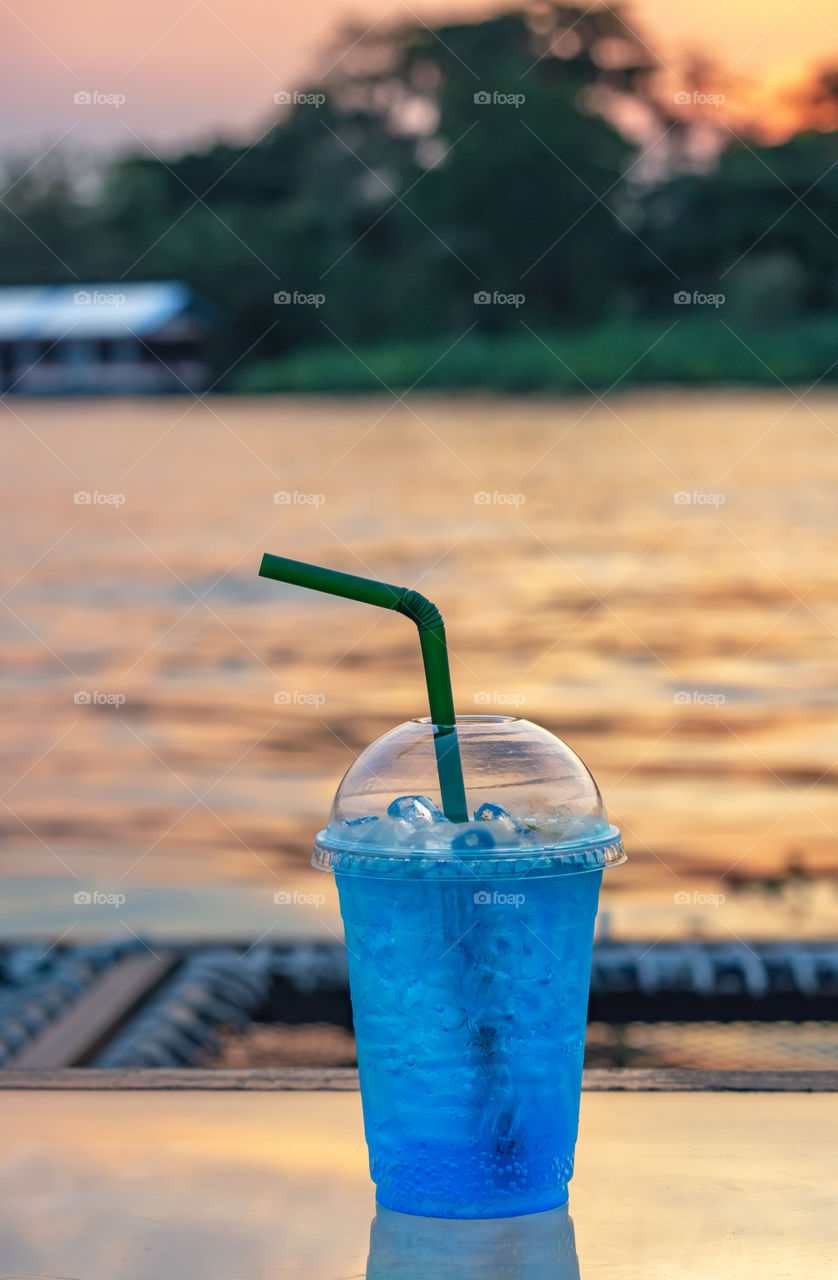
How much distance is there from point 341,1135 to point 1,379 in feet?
149

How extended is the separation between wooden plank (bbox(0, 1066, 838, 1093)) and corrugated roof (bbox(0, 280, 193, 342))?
40106mm

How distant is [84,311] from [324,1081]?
156 feet

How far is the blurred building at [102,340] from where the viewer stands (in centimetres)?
4212

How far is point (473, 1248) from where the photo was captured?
1.49 m

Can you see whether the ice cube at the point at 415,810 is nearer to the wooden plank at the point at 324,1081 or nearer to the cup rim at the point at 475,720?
the cup rim at the point at 475,720

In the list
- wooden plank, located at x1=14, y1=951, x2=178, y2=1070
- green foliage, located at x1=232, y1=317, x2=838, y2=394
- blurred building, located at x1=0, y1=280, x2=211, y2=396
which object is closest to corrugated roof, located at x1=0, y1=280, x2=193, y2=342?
blurred building, located at x1=0, y1=280, x2=211, y2=396

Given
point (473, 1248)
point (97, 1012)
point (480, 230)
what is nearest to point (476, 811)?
point (473, 1248)

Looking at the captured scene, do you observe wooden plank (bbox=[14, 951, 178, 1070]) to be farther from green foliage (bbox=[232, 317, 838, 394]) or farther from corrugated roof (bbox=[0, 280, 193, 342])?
corrugated roof (bbox=[0, 280, 193, 342])

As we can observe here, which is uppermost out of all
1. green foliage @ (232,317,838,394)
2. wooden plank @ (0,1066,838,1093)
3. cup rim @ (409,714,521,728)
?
green foliage @ (232,317,838,394)

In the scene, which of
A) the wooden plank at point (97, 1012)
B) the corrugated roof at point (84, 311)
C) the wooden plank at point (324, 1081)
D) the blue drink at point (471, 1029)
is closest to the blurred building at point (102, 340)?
the corrugated roof at point (84, 311)

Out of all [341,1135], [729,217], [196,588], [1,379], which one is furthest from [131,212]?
[341,1135]

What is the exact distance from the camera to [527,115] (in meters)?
42.7

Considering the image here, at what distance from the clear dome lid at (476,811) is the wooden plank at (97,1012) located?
59.8 inches

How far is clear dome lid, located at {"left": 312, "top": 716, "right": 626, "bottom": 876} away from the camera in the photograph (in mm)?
1462
